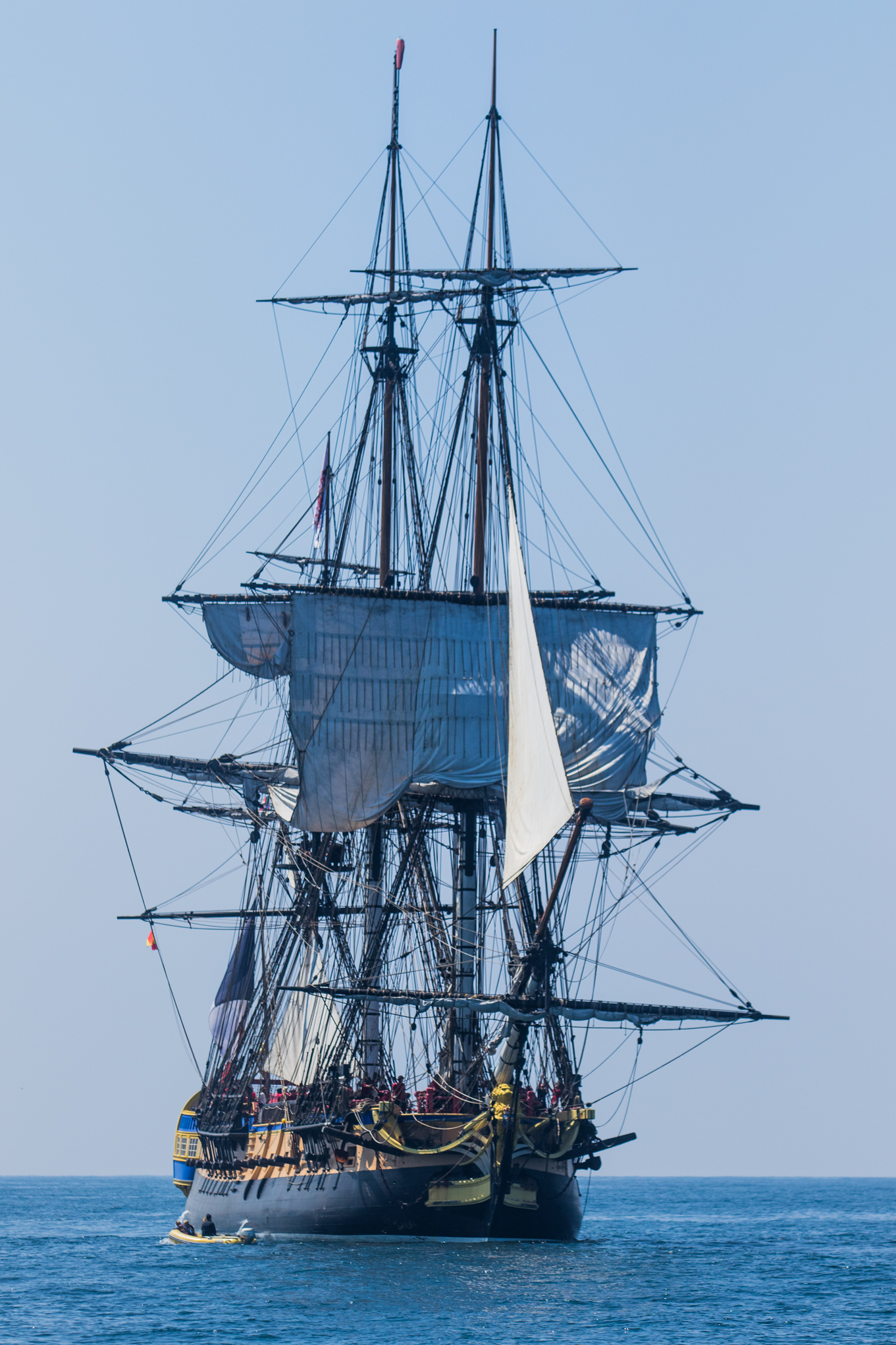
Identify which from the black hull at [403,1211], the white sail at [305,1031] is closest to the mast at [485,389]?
the white sail at [305,1031]

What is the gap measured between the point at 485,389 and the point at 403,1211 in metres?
28.7

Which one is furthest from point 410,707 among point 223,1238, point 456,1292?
point 456,1292

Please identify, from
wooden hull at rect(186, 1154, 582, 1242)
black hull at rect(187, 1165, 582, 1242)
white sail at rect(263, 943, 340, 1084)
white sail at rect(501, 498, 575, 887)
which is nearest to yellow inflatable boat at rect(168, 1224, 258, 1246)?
black hull at rect(187, 1165, 582, 1242)

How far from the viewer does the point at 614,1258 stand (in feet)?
209

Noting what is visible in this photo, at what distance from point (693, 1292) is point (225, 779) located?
33.8 meters

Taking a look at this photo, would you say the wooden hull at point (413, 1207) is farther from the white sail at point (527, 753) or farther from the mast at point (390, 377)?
the mast at point (390, 377)

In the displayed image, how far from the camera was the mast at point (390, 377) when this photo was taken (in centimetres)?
7831

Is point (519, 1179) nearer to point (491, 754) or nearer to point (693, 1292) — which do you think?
point (693, 1292)

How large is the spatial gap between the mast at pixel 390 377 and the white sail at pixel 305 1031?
565 inches

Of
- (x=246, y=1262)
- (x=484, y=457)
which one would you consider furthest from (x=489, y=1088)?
(x=484, y=457)

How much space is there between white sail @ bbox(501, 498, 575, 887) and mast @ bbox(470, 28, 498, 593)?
11729 mm

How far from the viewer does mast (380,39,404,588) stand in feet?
257

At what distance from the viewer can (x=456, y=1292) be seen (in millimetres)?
50594

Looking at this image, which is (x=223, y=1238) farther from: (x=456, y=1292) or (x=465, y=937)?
(x=456, y=1292)
